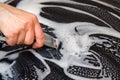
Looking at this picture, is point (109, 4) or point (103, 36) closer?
point (103, 36)

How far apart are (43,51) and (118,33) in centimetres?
26

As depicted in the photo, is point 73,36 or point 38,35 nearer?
point 38,35

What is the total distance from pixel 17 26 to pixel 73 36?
261 millimetres

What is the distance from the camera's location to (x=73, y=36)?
2.78ft

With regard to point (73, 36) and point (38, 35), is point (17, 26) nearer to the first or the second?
point (38, 35)

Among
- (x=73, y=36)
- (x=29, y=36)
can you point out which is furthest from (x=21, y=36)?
(x=73, y=36)

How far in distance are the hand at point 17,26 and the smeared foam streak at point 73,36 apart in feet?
0.52

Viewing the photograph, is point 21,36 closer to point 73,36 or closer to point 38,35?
point 38,35

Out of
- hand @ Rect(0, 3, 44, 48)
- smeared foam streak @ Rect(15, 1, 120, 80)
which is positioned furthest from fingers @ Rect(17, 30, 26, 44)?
smeared foam streak @ Rect(15, 1, 120, 80)

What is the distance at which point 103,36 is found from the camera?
2.81 ft

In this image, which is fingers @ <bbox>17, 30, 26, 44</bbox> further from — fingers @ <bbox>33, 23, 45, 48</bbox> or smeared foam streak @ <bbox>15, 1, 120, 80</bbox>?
smeared foam streak @ <bbox>15, 1, 120, 80</bbox>

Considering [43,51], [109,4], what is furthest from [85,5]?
[43,51]

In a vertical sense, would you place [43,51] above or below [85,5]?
below

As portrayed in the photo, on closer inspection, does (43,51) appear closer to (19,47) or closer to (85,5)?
(19,47)
